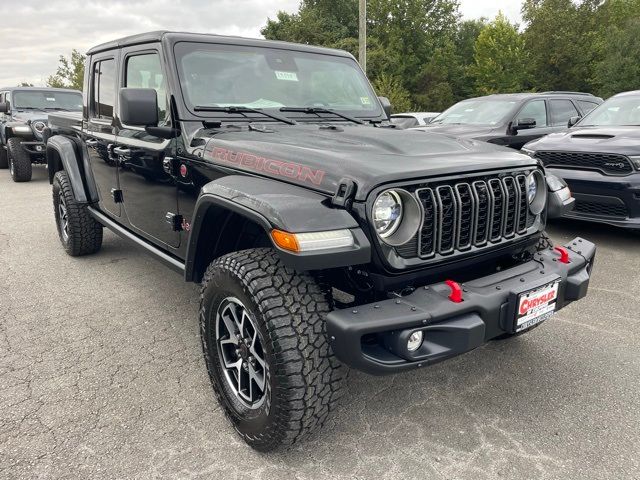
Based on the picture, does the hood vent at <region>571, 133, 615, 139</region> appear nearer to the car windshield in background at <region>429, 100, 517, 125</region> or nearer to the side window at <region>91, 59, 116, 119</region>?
the car windshield in background at <region>429, 100, 517, 125</region>

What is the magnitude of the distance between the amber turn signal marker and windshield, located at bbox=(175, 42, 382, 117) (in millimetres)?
1339

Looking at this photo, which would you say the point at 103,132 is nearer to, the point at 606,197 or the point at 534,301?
the point at 534,301

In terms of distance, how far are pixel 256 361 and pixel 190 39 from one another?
1987mm

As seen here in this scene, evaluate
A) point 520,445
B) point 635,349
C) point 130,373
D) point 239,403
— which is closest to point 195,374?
point 130,373

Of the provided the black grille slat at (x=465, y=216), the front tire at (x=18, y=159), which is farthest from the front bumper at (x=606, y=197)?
the front tire at (x=18, y=159)

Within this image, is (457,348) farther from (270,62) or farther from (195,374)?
(270,62)

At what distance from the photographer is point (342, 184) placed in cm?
195

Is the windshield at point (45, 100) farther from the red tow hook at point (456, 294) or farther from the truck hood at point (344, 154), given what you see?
the red tow hook at point (456, 294)

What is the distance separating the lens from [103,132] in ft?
12.7

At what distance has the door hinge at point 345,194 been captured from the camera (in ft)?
6.32

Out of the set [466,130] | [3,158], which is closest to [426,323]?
[466,130]

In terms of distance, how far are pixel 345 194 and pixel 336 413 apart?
1.15 m

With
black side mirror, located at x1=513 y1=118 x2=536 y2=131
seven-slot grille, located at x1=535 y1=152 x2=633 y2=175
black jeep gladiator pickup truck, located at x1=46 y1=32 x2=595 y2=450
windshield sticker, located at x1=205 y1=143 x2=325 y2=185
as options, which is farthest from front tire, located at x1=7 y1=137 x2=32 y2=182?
seven-slot grille, located at x1=535 y1=152 x2=633 y2=175

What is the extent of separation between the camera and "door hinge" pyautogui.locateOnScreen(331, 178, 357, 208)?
1.93m
